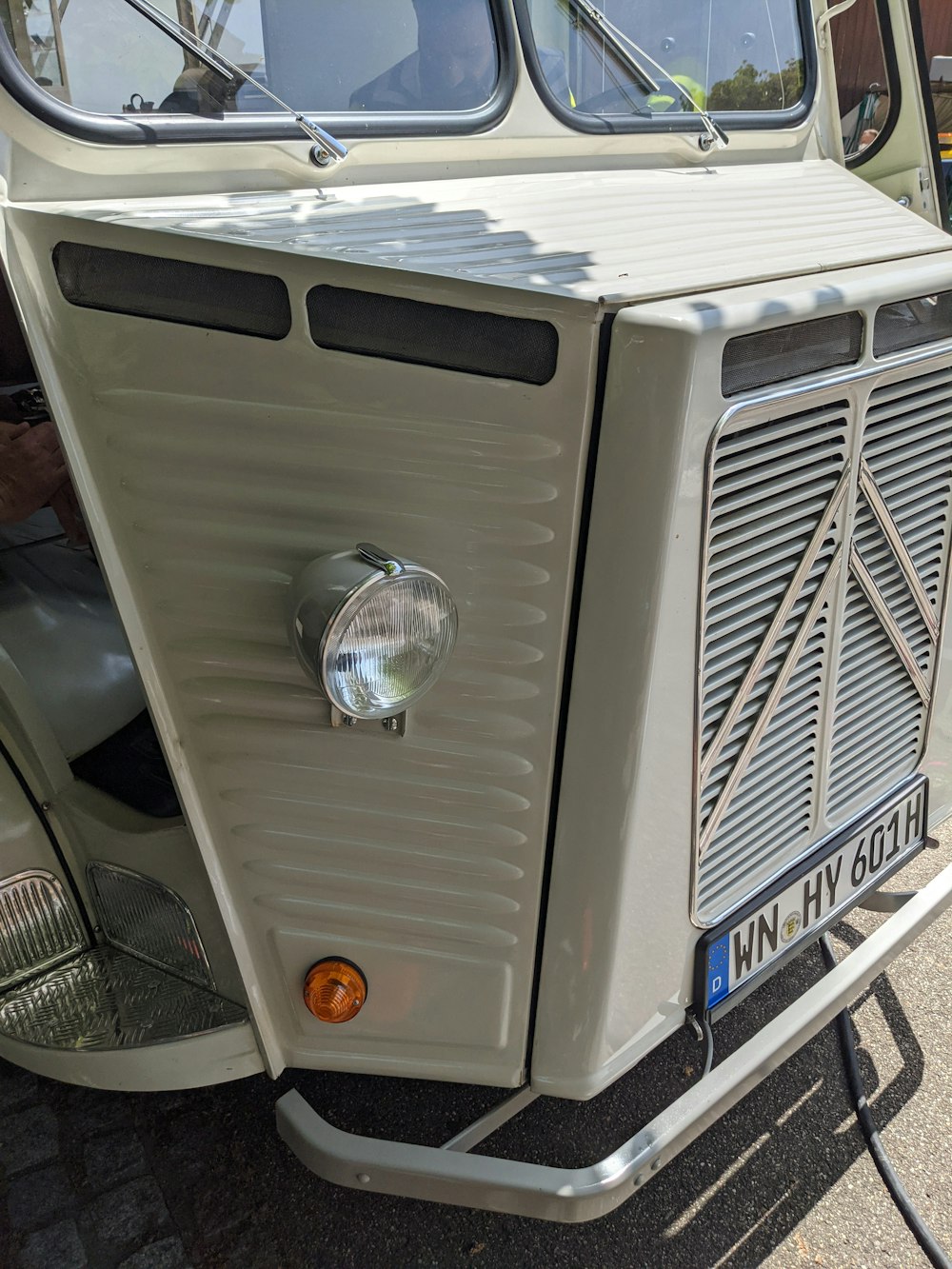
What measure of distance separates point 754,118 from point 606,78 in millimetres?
503

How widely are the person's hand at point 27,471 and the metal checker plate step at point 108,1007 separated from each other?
1.02 m

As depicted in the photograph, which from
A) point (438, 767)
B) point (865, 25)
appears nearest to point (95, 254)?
point (438, 767)

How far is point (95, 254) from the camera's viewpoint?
1.48m

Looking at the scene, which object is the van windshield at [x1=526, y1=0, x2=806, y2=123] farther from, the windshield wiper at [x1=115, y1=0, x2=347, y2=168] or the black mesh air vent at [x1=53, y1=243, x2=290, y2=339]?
the black mesh air vent at [x1=53, y1=243, x2=290, y2=339]

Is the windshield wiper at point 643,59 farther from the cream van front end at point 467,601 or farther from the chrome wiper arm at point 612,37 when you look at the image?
the cream van front end at point 467,601

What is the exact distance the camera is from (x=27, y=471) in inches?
88.5

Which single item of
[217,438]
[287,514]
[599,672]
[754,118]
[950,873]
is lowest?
[950,873]

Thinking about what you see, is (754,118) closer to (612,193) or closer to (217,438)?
(612,193)

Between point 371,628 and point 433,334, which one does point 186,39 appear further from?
point 371,628

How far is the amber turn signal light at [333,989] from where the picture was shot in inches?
67.7

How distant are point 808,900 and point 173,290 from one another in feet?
5.40

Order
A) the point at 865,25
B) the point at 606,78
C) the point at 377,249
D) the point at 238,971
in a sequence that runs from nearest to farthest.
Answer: the point at 377,249, the point at 238,971, the point at 606,78, the point at 865,25

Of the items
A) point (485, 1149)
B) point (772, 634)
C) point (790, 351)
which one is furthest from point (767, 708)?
point (485, 1149)

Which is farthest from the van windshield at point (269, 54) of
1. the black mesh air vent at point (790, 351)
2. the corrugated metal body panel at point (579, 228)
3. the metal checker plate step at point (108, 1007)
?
the metal checker plate step at point (108, 1007)
